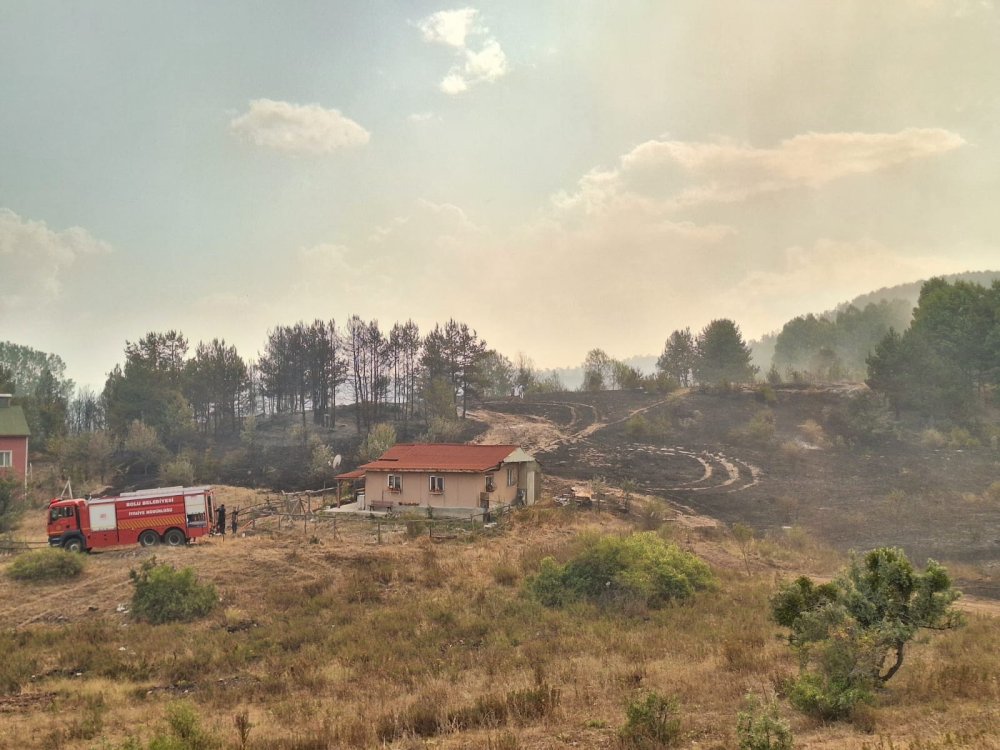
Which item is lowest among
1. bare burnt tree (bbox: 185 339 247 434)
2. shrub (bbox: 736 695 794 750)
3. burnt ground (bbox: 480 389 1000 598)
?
burnt ground (bbox: 480 389 1000 598)

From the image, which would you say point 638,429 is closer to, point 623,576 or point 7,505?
point 623,576

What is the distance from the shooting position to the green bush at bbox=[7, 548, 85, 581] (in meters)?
23.6

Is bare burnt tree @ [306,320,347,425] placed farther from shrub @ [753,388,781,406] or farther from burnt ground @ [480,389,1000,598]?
shrub @ [753,388,781,406]

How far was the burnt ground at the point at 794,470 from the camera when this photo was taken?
31781 millimetres

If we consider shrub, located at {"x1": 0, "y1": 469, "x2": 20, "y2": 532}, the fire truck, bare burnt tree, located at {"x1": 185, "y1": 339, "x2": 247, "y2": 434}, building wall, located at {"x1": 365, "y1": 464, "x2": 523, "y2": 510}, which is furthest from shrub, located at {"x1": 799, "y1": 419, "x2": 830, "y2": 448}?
bare burnt tree, located at {"x1": 185, "y1": 339, "x2": 247, "y2": 434}

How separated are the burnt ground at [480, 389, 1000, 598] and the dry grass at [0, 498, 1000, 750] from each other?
9924 millimetres

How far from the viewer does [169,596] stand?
2025cm

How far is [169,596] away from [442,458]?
20.4 meters

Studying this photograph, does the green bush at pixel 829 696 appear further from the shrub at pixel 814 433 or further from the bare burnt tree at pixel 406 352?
the bare burnt tree at pixel 406 352

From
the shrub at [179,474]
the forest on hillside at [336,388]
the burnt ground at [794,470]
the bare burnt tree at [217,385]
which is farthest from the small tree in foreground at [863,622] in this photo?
the bare burnt tree at [217,385]

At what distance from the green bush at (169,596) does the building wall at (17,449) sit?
42.3 metres

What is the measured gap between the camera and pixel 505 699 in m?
11.4

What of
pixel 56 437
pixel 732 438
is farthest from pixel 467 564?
pixel 56 437

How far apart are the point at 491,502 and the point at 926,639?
28285 millimetres
